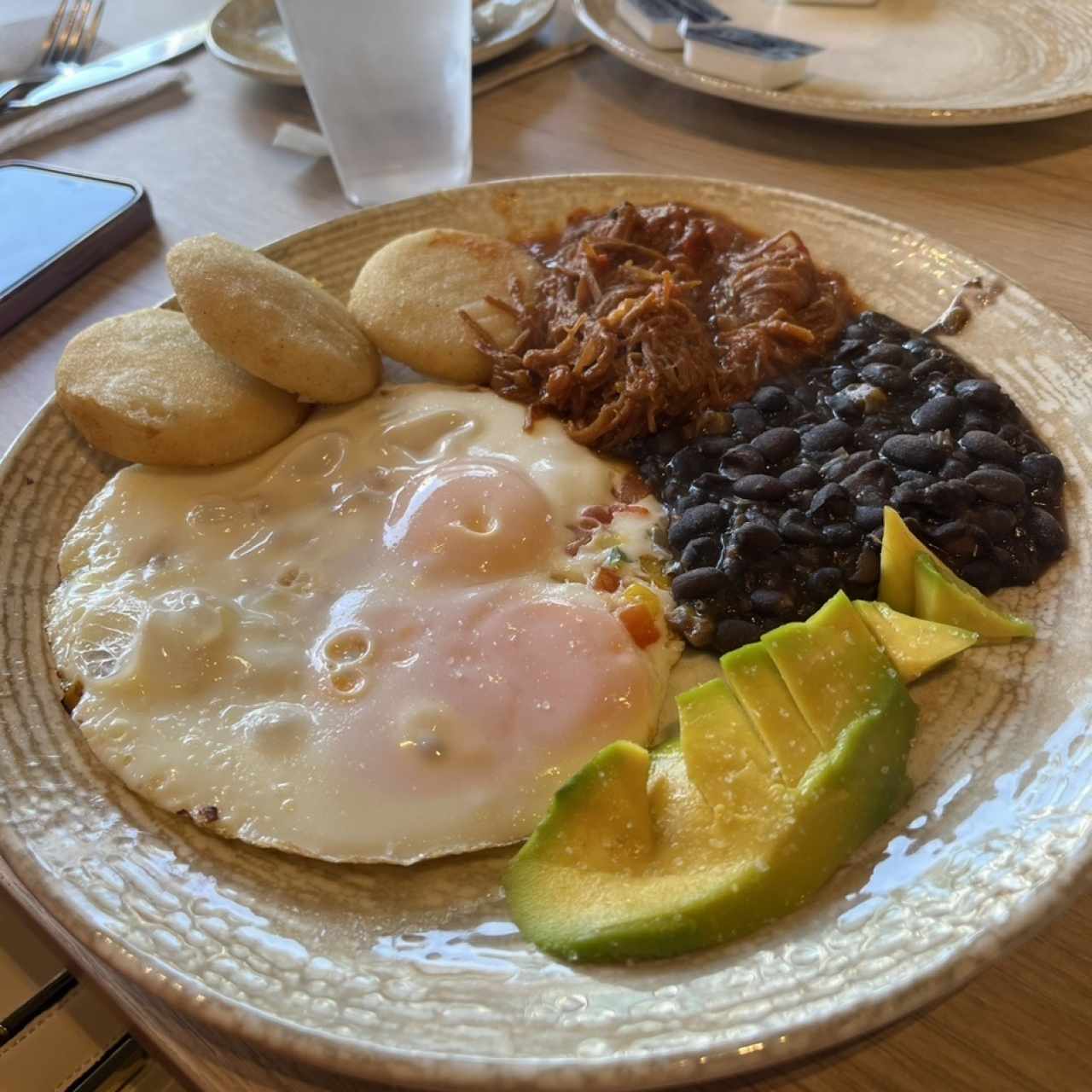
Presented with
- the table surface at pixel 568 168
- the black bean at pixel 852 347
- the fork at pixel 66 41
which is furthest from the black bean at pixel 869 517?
the fork at pixel 66 41

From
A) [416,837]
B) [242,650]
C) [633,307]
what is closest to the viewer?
[416,837]

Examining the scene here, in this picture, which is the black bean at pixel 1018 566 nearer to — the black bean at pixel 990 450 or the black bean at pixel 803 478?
the black bean at pixel 990 450

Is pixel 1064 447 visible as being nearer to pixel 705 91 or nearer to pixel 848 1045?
pixel 848 1045

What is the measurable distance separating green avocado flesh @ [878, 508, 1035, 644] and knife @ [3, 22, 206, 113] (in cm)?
368

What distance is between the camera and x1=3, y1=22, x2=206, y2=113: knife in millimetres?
3522

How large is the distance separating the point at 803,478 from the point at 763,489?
9 centimetres

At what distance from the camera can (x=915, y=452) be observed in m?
1.71

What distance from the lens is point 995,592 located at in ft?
5.27

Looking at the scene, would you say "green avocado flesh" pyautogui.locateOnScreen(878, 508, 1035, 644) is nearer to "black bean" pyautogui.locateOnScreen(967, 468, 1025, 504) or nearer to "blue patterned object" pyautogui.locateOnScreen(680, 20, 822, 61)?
"black bean" pyautogui.locateOnScreen(967, 468, 1025, 504)

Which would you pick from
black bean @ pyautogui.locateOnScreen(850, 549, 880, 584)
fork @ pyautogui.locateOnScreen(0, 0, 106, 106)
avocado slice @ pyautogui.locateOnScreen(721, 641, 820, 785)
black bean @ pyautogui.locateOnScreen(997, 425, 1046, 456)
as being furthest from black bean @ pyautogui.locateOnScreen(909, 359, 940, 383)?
fork @ pyautogui.locateOnScreen(0, 0, 106, 106)

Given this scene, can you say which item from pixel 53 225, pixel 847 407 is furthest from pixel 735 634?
pixel 53 225

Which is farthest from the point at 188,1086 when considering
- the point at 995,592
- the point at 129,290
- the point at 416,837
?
the point at 129,290

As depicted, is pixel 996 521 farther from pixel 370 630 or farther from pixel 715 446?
pixel 370 630

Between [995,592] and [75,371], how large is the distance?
6.26ft
